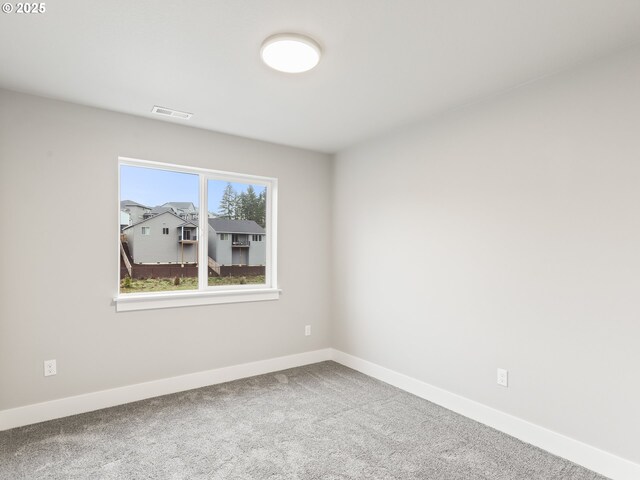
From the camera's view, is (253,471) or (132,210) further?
(132,210)

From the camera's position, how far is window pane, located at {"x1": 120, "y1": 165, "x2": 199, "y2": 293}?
10.7 ft

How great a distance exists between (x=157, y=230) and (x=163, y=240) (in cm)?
11

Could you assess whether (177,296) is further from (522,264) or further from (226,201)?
(522,264)

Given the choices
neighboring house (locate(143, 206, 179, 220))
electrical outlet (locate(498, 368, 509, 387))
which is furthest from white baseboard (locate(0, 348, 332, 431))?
electrical outlet (locate(498, 368, 509, 387))

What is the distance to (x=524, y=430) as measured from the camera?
248 centimetres

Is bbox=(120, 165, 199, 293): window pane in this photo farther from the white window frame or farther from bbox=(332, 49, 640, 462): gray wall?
bbox=(332, 49, 640, 462): gray wall

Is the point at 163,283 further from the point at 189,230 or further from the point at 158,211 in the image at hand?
the point at 158,211

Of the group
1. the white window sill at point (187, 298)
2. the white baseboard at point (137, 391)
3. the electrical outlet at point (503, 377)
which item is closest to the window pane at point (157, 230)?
the white window sill at point (187, 298)

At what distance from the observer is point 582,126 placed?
226 centimetres

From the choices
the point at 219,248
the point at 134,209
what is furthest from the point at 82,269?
the point at 219,248

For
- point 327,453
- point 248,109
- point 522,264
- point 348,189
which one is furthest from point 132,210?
point 522,264

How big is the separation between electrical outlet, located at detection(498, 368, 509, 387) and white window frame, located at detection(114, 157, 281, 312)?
226 cm

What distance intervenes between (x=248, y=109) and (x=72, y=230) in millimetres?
1720

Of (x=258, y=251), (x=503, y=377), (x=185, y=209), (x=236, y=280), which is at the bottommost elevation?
(x=503, y=377)
